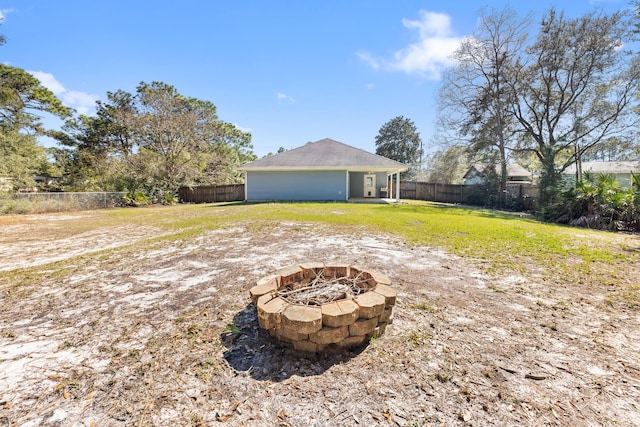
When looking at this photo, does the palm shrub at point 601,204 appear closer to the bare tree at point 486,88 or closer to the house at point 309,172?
the bare tree at point 486,88

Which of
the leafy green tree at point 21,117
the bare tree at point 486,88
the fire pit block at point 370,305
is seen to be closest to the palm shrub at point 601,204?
the bare tree at point 486,88

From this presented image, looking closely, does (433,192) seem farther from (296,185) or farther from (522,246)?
(522,246)

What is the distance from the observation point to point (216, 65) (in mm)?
15492

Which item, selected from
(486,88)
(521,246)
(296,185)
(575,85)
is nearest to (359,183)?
(296,185)

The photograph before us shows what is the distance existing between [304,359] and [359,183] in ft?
61.7

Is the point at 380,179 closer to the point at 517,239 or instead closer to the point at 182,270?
the point at 517,239

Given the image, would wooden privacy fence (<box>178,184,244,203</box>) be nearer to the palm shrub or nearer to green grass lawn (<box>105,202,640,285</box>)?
green grass lawn (<box>105,202,640,285</box>)

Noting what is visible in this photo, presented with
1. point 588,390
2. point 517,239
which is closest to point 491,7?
point 517,239

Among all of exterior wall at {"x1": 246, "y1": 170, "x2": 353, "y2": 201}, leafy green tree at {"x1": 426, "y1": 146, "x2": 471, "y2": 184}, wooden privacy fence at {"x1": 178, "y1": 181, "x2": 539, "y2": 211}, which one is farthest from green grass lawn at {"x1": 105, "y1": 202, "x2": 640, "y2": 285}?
wooden privacy fence at {"x1": 178, "y1": 181, "x2": 539, "y2": 211}

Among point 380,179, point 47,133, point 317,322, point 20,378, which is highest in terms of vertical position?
point 47,133

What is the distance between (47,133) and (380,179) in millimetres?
25279

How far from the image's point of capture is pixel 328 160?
17453mm

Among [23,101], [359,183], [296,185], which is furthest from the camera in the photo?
[359,183]

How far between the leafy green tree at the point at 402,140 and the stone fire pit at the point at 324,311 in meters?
39.9
